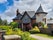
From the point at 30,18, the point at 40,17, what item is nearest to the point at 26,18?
the point at 30,18

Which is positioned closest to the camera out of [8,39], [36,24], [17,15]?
[8,39]

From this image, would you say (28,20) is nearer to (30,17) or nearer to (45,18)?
(30,17)

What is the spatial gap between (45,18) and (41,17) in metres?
1.62

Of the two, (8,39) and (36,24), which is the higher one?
(8,39)

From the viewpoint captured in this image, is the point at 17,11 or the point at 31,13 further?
the point at 17,11

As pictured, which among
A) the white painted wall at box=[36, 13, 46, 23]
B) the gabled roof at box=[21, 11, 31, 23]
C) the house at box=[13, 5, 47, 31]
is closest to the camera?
the white painted wall at box=[36, 13, 46, 23]

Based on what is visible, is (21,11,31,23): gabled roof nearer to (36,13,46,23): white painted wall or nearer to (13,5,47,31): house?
(13,5,47,31): house

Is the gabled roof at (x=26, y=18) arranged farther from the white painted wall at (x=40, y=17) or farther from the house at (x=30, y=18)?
the white painted wall at (x=40, y=17)

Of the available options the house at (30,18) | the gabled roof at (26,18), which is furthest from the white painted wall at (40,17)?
the gabled roof at (26,18)

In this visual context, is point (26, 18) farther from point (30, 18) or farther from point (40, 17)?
point (40, 17)

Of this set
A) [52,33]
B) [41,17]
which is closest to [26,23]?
[41,17]

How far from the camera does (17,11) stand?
69938 millimetres

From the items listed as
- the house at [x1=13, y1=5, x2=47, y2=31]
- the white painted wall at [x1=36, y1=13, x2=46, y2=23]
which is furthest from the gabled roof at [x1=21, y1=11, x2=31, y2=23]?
the white painted wall at [x1=36, y1=13, x2=46, y2=23]

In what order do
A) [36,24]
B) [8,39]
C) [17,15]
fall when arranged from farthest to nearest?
[17,15], [36,24], [8,39]
